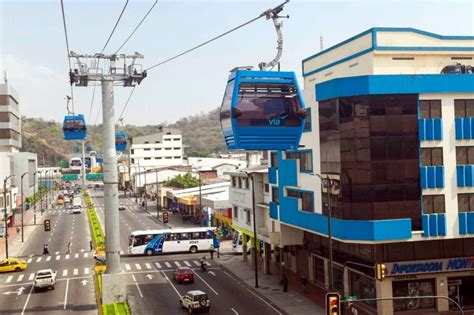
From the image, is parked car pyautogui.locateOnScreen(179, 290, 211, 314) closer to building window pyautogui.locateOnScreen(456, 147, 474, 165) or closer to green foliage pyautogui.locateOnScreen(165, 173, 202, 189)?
building window pyautogui.locateOnScreen(456, 147, 474, 165)

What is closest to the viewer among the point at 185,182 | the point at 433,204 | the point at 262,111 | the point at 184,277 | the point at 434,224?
the point at 262,111

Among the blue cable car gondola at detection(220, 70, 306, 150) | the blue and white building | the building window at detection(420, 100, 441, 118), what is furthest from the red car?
the blue cable car gondola at detection(220, 70, 306, 150)

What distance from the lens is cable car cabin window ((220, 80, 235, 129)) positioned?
936 inches

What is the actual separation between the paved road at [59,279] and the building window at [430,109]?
2685 centimetres

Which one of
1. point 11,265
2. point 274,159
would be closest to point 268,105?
point 274,159

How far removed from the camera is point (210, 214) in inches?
3548

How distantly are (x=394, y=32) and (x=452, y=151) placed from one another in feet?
41.4

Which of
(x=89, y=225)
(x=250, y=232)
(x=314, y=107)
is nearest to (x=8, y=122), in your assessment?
(x=89, y=225)

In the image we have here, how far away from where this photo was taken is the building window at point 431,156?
38.8 m

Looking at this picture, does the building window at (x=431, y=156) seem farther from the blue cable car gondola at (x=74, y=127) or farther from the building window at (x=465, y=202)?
the blue cable car gondola at (x=74, y=127)

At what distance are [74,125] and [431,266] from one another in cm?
3829

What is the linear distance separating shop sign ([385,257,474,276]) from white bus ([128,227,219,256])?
119ft

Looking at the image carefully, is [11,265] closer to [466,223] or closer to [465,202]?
[466,223]

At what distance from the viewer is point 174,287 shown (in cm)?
5216
